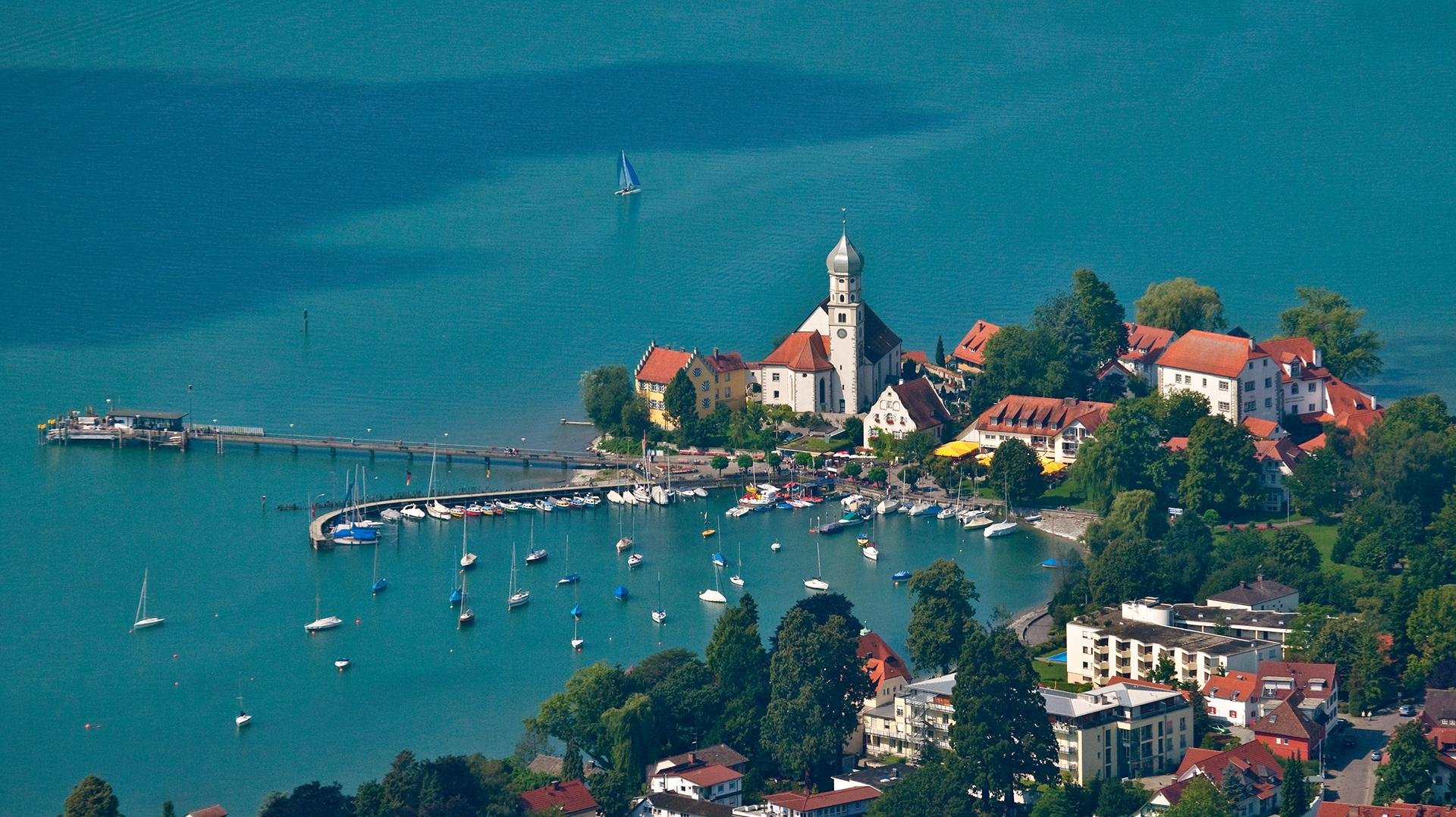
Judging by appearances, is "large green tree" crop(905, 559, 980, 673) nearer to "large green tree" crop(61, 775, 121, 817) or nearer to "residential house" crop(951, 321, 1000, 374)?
"large green tree" crop(61, 775, 121, 817)

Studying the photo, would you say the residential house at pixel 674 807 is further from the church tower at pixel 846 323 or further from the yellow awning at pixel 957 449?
the church tower at pixel 846 323

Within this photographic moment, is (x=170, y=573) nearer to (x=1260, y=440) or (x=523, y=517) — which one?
(x=523, y=517)

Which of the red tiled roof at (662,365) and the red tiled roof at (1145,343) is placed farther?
the red tiled roof at (662,365)

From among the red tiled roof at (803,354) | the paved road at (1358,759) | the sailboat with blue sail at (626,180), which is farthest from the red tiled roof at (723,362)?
the sailboat with blue sail at (626,180)

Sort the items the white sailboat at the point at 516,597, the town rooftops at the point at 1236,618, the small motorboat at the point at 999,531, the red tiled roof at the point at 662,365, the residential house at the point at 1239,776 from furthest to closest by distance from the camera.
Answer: the red tiled roof at the point at 662,365
the small motorboat at the point at 999,531
the white sailboat at the point at 516,597
the town rooftops at the point at 1236,618
the residential house at the point at 1239,776

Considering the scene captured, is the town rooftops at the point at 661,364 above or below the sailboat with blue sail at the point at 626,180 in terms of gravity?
below

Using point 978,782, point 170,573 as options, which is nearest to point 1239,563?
point 978,782

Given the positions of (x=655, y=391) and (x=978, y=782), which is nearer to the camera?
(x=978, y=782)
